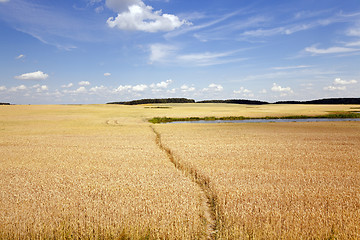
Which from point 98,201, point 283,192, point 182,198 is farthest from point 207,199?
point 98,201

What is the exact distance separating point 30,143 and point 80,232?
19.6 metres

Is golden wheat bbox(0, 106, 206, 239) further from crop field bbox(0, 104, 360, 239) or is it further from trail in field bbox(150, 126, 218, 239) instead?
trail in field bbox(150, 126, 218, 239)

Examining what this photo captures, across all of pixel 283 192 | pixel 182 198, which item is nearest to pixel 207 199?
pixel 182 198

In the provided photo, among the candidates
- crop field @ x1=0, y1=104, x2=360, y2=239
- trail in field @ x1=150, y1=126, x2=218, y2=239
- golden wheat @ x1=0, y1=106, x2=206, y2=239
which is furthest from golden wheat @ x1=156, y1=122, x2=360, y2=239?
golden wheat @ x1=0, y1=106, x2=206, y2=239

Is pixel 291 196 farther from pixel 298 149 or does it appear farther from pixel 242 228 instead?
pixel 298 149

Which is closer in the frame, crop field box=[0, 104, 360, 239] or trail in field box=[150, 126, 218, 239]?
crop field box=[0, 104, 360, 239]

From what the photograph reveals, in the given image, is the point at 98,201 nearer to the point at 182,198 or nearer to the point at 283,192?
the point at 182,198

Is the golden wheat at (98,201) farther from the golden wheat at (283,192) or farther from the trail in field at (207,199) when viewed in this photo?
the golden wheat at (283,192)

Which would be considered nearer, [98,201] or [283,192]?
[98,201]

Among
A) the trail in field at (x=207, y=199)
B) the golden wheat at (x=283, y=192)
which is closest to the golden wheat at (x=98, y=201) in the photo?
the trail in field at (x=207, y=199)

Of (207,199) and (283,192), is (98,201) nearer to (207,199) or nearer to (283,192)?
(207,199)

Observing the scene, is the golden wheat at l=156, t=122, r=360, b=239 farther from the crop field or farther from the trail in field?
the trail in field

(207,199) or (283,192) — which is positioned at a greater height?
(283,192)

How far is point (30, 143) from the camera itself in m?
23.0
